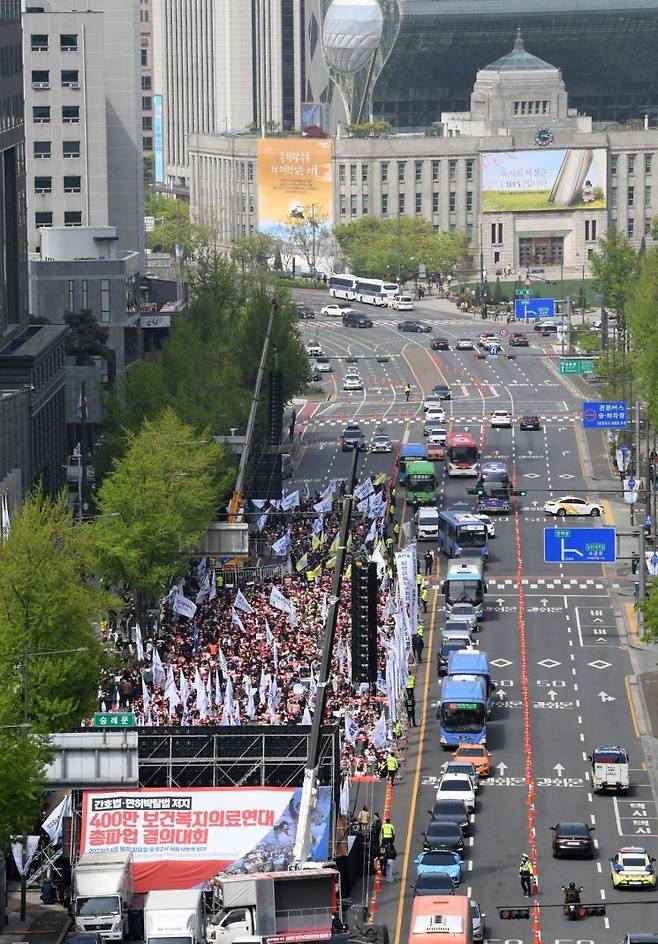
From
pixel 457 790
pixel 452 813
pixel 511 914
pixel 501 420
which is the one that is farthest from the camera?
pixel 501 420

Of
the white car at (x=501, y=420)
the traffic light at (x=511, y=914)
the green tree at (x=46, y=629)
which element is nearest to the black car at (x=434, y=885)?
the traffic light at (x=511, y=914)

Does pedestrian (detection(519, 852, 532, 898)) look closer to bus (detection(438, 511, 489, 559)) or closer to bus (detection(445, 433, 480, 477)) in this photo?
bus (detection(438, 511, 489, 559))

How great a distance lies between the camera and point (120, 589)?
13012cm

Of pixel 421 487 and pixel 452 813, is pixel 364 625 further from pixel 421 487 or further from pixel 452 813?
pixel 421 487

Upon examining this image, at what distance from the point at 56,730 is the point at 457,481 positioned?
80.2m

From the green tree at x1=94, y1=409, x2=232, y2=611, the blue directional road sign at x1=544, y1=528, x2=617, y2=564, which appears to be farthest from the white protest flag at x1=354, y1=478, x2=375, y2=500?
the blue directional road sign at x1=544, y1=528, x2=617, y2=564

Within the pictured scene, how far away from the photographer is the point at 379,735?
330ft

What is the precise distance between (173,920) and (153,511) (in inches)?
2052

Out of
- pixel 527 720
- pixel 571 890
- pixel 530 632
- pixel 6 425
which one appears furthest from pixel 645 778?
pixel 6 425

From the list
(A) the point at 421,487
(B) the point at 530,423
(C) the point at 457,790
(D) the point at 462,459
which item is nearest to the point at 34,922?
(C) the point at 457,790

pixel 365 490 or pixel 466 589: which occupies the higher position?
pixel 365 490

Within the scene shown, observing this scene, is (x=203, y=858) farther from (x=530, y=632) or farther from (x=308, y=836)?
(x=530, y=632)

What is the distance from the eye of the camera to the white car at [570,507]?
155125 millimetres

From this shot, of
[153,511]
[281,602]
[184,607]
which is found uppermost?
[153,511]
